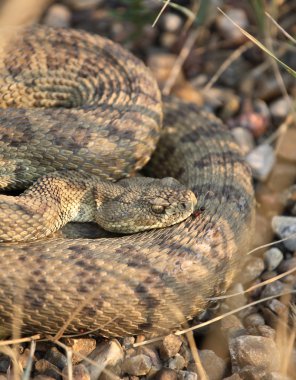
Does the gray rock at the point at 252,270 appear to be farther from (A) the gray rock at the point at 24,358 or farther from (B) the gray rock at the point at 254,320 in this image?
(A) the gray rock at the point at 24,358

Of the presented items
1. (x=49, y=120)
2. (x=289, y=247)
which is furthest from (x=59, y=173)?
(x=289, y=247)

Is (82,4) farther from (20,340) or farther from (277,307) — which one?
(20,340)

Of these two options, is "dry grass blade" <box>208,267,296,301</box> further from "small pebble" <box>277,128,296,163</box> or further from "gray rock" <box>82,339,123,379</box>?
"small pebble" <box>277,128,296,163</box>

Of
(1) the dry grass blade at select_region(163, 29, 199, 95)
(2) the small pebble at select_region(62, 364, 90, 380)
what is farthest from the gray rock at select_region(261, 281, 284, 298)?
(1) the dry grass blade at select_region(163, 29, 199, 95)

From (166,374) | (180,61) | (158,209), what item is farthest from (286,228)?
(180,61)

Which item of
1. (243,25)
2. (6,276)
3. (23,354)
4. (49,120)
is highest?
(243,25)

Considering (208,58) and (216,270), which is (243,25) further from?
(216,270)
